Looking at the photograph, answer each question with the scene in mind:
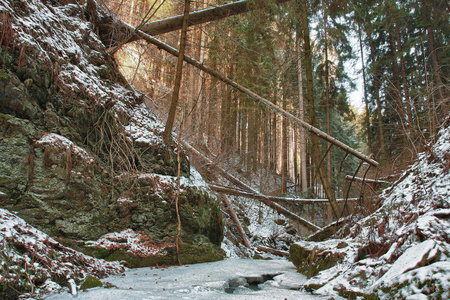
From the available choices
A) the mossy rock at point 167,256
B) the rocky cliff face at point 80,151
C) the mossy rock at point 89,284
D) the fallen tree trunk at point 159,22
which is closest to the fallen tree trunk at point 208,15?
the fallen tree trunk at point 159,22

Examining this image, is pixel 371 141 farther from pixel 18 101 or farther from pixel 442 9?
pixel 18 101

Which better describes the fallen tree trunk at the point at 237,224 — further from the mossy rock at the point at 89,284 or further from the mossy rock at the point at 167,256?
the mossy rock at the point at 89,284

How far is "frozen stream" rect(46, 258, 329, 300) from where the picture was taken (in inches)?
102

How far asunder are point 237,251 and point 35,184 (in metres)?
6.22

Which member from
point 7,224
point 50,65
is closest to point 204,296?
point 7,224

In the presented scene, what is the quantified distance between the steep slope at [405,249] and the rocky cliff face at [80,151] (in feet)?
9.74

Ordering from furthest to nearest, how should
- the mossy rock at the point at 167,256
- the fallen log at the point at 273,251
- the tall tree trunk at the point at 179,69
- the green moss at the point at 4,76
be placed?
1. the fallen log at the point at 273,251
2. the tall tree trunk at the point at 179,69
3. the mossy rock at the point at 167,256
4. the green moss at the point at 4,76

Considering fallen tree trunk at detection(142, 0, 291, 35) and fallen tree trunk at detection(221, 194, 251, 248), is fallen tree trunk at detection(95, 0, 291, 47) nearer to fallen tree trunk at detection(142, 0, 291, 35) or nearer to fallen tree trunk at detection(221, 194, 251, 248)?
fallen tree trunk at detection(142, 0, 291, 35)

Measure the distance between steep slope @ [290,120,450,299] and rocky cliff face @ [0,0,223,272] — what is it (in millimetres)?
2969

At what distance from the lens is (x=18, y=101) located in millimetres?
3816

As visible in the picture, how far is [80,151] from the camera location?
4.30 meters

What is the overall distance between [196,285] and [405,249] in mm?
2364

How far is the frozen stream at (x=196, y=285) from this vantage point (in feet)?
8.49

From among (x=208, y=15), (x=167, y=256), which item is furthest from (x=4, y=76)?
(x=208, y=15)
